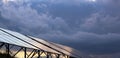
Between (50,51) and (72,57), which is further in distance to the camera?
(72,57)

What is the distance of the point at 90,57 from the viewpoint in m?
60.2

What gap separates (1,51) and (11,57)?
1.36 meters

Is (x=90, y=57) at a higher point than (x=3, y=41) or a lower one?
higher

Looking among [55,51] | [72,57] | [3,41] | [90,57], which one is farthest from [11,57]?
[90,57]

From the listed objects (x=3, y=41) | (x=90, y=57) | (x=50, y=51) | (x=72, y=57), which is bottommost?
(x=3, y=41)

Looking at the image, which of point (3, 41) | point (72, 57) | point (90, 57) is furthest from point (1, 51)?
point (90, 57)

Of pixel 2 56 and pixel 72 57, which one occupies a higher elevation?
pixel 72 57

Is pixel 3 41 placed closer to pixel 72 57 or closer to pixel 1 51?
pixel 1 51

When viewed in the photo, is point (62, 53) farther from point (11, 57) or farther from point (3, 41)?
point (3, 41)

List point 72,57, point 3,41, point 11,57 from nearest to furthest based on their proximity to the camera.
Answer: point 3,41, point 11,57, point 72,57

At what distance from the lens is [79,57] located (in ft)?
165

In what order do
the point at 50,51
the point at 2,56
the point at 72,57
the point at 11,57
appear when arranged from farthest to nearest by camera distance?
1. the point at 72,57
2. the point at 50,51
3. the point at 11,57
4. the point at 2,56

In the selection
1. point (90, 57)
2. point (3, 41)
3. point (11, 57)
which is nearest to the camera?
point (3, 41)

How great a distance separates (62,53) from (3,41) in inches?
585
